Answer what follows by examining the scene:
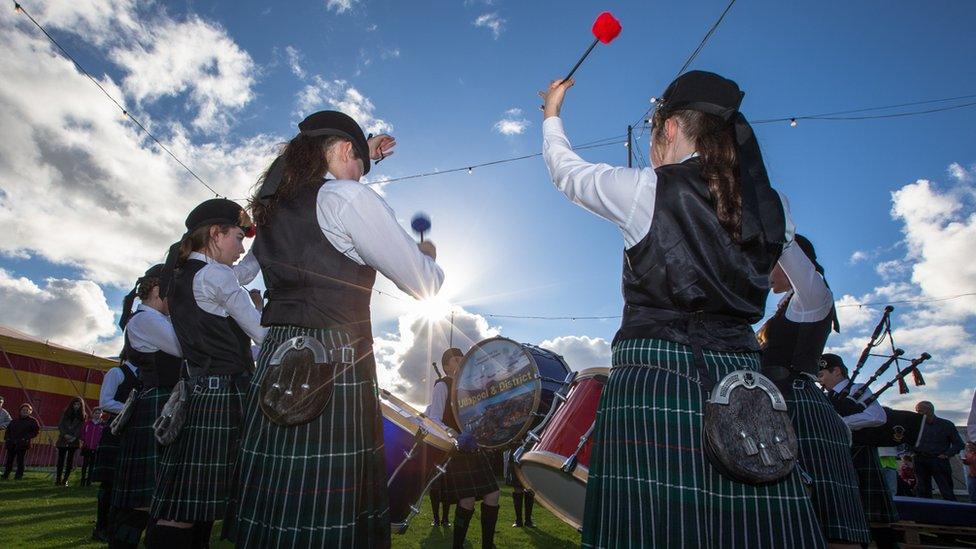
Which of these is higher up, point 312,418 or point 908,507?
point 312,418

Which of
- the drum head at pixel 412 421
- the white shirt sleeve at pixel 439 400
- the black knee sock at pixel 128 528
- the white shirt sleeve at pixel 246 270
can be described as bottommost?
the black knee sock at pixel 128 528

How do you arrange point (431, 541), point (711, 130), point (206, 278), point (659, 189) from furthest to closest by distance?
point (431, 541) < point (206, 278) < point (711, 130) < point (659, 189)

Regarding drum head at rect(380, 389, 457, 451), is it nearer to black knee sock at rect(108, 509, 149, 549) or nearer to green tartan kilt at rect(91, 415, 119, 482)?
black knee sock at rect(108, 509, 149, 549)

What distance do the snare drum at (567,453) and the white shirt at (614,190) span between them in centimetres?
127

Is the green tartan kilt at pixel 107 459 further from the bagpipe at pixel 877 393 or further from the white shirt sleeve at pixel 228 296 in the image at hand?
Result: the bagpipe at pixel 877 393

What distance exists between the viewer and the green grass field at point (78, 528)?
5.79 meters

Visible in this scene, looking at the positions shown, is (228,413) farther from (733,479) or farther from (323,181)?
(733,479)

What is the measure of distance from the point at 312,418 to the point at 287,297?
0.47 m

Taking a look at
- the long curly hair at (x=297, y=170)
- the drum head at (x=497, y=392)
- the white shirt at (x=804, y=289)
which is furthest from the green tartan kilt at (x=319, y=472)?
the drum head at (x=497, y=392)

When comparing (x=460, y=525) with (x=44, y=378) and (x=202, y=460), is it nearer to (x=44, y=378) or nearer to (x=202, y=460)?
(x=202, y=460)

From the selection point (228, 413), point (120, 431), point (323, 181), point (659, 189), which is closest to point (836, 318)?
point (659, 189)

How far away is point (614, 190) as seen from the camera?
1.65 metres

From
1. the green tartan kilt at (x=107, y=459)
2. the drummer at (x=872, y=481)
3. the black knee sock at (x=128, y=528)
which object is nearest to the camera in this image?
the black knee sock at (x=128, y=528)

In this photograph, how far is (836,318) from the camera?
2.98 meters
